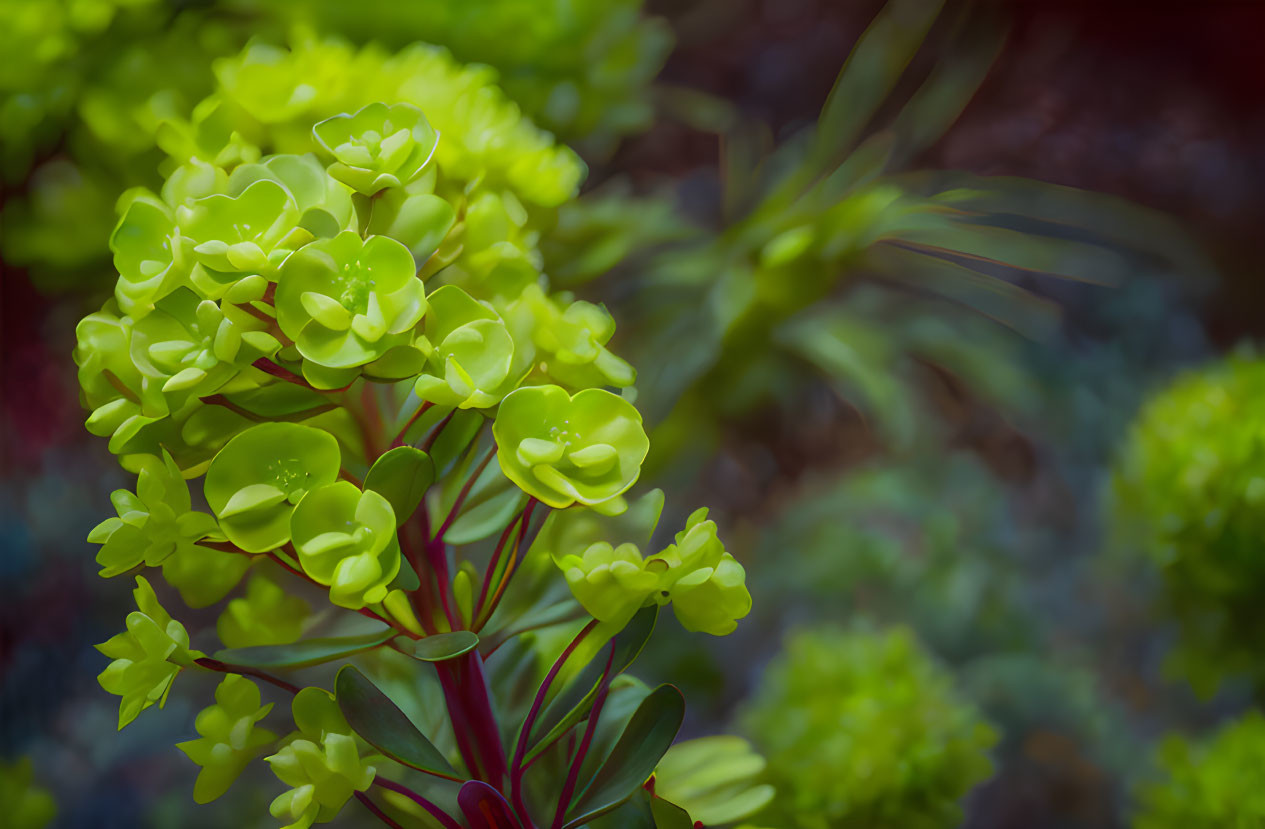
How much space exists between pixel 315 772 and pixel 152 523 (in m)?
0.13

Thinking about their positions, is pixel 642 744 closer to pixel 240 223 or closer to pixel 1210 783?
pixel 240 223

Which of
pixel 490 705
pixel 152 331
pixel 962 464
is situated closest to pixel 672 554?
pixel 490 705

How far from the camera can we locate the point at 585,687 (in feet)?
1.45

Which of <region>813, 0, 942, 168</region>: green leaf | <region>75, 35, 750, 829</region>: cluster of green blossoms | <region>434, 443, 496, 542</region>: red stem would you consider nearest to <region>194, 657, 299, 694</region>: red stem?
<region>75, 35, 750, 829</region>: cluster of green blossoms

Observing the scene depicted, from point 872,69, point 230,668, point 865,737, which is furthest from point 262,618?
point 872,69

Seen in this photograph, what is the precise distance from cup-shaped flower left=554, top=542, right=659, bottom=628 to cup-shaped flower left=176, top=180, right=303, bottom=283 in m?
0.19

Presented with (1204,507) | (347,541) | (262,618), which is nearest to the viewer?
(347,541)

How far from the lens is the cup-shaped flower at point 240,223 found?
365 mm

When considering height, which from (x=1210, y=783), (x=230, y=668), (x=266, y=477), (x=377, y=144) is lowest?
(x=1210, y=783)

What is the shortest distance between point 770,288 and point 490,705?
1.28ft

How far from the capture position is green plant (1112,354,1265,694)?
24.0 inches

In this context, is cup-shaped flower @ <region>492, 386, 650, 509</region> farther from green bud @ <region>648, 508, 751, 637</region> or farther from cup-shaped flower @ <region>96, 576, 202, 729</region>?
cup-shaped flower @ <region>96, 576, 202, 729</region>

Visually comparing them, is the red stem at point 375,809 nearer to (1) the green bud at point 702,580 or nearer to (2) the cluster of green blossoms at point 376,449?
(2) the cluster of green blossoms at point 376,449

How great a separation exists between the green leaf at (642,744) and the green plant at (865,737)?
0.18m
